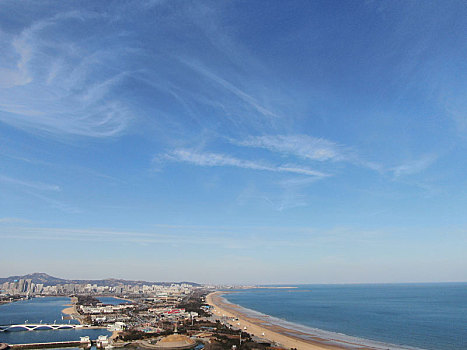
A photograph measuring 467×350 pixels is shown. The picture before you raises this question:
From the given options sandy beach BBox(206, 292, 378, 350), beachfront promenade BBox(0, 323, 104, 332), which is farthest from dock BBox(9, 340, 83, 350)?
sandy beach BBox(206, 292, 378, 350)

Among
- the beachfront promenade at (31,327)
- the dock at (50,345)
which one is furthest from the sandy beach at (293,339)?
the beachfront promenade at (31,327)

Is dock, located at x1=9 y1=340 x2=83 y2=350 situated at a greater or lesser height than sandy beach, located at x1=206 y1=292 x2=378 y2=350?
greater

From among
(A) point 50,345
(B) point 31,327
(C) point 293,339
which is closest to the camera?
(A) point 50,345

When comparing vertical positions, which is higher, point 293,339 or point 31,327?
point 31,327

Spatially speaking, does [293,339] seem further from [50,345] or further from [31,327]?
[31,327]

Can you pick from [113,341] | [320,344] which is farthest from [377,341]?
[113,341]

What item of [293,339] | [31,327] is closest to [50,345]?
[31,327]

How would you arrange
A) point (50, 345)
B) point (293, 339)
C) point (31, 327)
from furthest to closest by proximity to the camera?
point (31, 327) → point (293, 339) → point (50, 345)

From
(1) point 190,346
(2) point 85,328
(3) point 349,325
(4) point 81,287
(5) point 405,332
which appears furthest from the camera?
(4) point 81,287

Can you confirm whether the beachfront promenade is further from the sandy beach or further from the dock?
the sandy beach

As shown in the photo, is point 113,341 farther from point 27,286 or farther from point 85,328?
point 27,286

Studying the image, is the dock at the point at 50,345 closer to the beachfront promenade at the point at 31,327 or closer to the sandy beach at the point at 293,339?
the beachfront promenade at the point at 31,327
